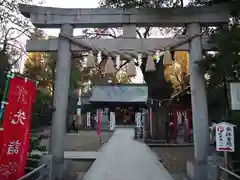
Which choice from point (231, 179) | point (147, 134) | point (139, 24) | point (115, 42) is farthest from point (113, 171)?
point (147, 134)

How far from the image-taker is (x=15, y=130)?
15.2ft

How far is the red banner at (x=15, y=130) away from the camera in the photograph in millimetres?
4406

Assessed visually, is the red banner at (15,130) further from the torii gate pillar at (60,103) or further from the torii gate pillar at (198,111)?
the torii gate pillar at (198,111)

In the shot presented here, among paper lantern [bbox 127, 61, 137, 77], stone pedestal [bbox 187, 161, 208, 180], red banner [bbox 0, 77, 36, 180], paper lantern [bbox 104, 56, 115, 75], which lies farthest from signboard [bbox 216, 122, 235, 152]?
red banner [bbox 0, 77, 36, 180]

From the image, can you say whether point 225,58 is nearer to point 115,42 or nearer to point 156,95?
point 115,42

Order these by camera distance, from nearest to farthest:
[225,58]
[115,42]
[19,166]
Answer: [19,166] < [225,58] < [115,42]

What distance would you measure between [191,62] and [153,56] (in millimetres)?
1090

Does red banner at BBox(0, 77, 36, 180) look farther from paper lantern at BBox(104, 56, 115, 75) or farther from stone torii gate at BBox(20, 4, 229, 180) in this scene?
paper lantern at BBox(104, 56, 115, 75)

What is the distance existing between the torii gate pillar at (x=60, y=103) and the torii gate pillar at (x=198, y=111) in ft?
11.7

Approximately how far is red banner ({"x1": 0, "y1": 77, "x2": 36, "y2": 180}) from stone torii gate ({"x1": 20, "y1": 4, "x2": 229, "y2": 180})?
2340 millimetres

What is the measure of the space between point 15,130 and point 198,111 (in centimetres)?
476

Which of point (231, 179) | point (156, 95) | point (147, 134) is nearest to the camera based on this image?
point (231, 179)

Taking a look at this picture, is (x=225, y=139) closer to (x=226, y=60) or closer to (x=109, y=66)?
(x=226, y=60)

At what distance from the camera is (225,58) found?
20.5ft
